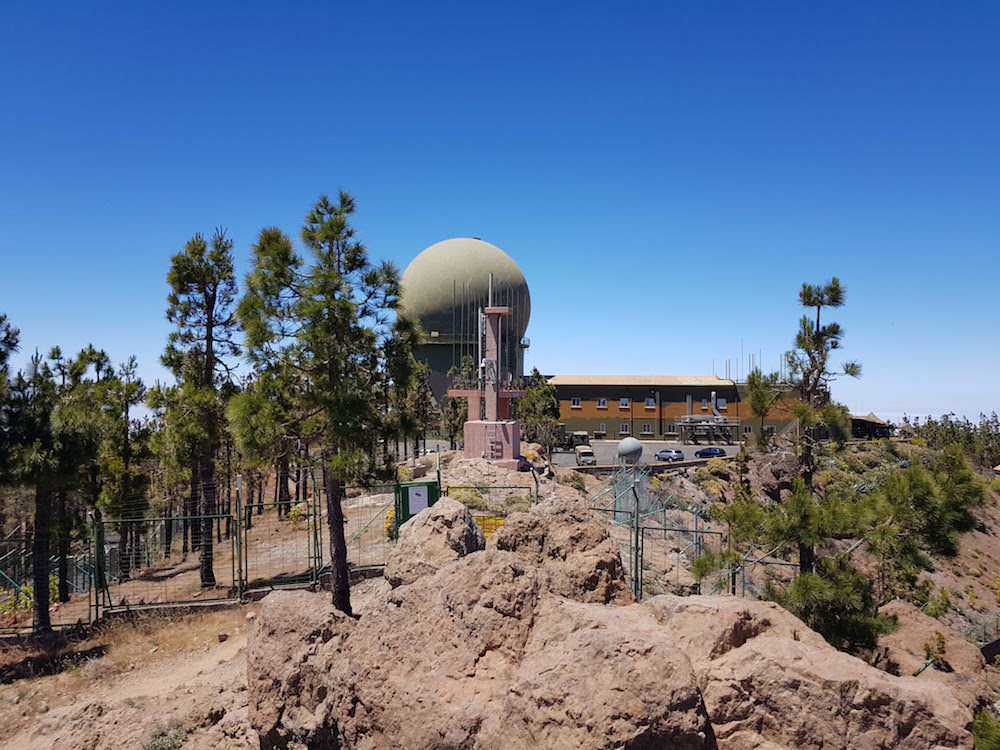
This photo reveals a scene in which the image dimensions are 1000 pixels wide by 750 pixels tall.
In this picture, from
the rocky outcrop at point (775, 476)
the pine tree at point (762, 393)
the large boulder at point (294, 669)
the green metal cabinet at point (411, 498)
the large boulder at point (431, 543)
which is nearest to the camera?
the large boulder at point (294, 669)

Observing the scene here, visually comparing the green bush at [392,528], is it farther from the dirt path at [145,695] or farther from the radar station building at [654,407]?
the radar station building at [654,407]

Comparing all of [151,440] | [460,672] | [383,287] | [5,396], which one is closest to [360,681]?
[460,672]

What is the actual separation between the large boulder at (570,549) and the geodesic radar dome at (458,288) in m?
34.5

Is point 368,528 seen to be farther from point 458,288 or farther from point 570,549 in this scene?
point 458,288

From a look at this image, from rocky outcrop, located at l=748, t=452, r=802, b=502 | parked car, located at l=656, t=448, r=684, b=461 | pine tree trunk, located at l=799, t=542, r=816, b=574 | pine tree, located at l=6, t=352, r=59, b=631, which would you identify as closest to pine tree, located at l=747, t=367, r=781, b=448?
pine tree trunk, located at l=799, t=542, r=816, b=574

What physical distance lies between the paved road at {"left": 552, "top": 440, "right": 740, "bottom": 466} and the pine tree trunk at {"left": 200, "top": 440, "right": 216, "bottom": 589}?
25.3 metres

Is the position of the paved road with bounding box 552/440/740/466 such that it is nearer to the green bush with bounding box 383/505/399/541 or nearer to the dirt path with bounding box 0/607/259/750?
the green bush with bounding box 383/505/399/541

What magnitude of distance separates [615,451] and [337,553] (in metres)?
36.7

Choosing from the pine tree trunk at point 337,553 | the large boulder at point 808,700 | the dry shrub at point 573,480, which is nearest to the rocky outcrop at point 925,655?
the large boulder at point 808,700

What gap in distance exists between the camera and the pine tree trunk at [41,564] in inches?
471

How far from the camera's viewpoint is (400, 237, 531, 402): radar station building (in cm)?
4278

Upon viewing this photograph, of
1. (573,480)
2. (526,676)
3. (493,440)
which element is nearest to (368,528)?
(493,440)

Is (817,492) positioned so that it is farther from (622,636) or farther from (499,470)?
(499,470)

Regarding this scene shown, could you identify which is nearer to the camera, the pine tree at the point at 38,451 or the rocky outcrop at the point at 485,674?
the rocky outcrop at the point at 485,674
